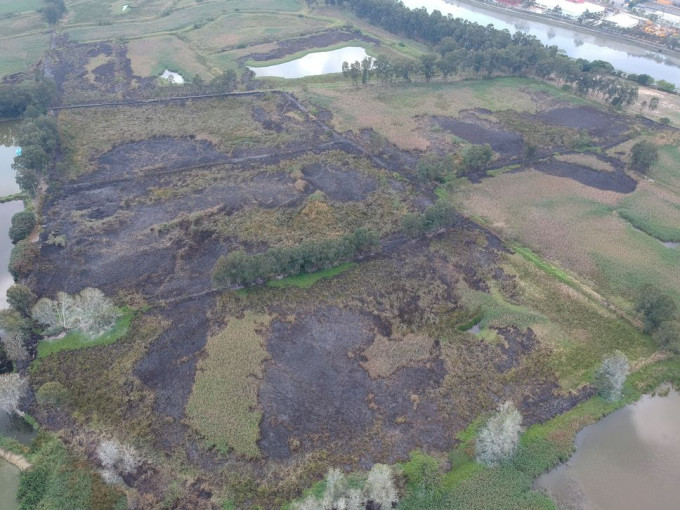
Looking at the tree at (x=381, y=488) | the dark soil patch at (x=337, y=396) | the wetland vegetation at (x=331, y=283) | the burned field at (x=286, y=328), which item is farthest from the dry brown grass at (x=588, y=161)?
the tree at (x=381, y=488)

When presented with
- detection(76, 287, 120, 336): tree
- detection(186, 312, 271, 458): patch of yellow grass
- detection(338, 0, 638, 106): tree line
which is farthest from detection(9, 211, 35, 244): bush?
detection(338, 0, 638, 106): tree line

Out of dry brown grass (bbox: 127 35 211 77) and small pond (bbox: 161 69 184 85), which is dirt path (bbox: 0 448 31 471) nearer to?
small pond (bbox: 161 69 184 85)

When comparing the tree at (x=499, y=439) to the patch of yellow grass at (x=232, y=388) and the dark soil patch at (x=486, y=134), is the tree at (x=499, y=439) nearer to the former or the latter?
the patch of yellow grass at (x=232, y=388)

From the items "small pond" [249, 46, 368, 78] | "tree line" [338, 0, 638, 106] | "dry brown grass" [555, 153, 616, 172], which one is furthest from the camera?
"small pond" [249, 46, 368, 78]

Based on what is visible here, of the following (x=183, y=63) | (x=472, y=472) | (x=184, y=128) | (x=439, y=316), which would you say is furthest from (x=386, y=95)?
(x=472, y=472)

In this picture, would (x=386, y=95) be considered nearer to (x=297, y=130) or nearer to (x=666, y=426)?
(x=297, y=130)
